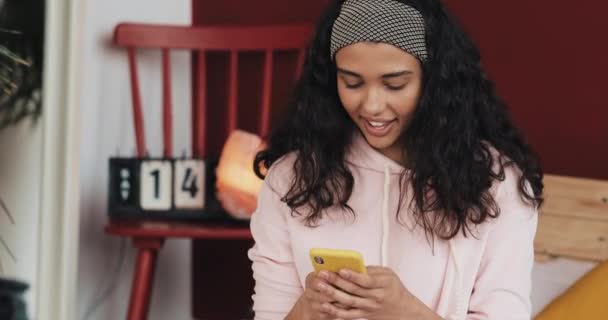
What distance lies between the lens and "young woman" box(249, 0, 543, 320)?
143 cm

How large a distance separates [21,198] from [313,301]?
0.94m

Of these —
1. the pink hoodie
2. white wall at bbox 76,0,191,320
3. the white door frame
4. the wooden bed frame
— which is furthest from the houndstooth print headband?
white wall at bbox 76,0,191,320

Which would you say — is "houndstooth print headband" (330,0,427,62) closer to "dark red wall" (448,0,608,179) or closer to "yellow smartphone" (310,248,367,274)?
"yellow smartphone" (310,248,367,274)

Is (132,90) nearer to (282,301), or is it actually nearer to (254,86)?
(254,86)

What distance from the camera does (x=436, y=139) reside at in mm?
1492

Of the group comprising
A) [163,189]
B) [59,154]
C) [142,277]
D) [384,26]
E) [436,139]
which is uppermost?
[384,26]

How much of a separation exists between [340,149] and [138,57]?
124 cm

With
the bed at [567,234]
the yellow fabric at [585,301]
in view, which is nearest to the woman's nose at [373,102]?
the yellow fabric at [585,301]

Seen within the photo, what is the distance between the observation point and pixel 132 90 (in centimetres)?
258

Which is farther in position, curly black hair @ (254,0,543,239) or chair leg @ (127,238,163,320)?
chair leg @ (127,238,163,320)

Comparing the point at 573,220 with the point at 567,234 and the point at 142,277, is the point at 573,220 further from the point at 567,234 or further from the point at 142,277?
the point at 142,277

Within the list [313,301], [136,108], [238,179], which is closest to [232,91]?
[136,108]

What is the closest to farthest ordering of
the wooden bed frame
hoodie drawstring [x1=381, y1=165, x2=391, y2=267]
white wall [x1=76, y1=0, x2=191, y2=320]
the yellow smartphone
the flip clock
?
1. the yellow smartphone
2. hoodie drawstring [x1=381, y1=165, x2=391, y2=267]
3. the wooden bed frame
4. the flip clock
5. white wall [x1=76, y1=0, x2=191, y2=320]

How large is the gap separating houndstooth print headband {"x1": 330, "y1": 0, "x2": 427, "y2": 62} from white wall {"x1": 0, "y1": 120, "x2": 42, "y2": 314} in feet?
3.01
